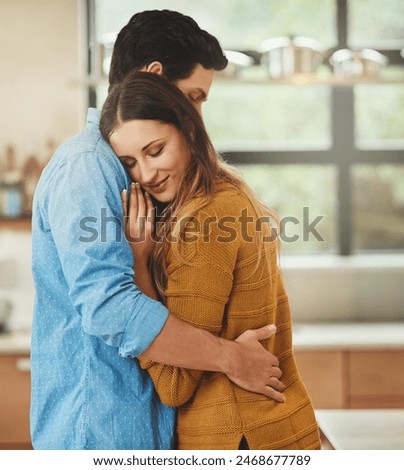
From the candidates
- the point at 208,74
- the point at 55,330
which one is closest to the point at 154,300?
the point at 55,330

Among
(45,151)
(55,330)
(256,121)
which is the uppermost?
(256,121)

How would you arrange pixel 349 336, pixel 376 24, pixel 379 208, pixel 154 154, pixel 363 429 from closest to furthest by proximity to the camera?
pixel 154 154 < pixel 363 429 < pixel 376 24 < pixel 349 336 < pixel 379 208

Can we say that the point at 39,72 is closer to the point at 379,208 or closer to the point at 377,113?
the point at 377,113

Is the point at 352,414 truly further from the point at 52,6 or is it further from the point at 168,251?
the point at 52,6

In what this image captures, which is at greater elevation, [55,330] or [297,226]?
[297,226]

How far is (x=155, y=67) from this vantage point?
1.07 meters

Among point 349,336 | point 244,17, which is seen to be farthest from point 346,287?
point 244,17

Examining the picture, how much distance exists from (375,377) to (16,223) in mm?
1130

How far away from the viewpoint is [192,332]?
97 cm

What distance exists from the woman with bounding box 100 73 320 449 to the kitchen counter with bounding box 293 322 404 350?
100 centimetres

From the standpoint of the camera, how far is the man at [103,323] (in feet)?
3.07

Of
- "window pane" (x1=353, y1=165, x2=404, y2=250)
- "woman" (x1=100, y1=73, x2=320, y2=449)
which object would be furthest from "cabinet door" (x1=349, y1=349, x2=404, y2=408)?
"woman" (x1=100, y1=73, x2=320, y2=449)

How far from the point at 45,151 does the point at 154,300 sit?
3.07 ft

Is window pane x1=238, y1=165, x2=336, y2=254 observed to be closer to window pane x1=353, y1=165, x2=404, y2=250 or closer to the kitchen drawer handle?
window pane x1=353, y1=165, x2=404, y2=250
